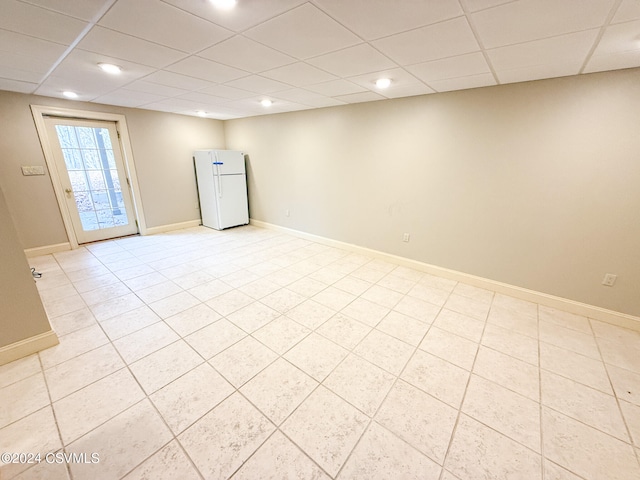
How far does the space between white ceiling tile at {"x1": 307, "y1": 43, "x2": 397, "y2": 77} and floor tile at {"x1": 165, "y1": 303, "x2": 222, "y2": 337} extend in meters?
2.57

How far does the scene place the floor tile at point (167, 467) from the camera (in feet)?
4.12

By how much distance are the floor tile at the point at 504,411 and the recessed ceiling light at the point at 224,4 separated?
2.81 m

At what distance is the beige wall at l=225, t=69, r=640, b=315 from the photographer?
232cm

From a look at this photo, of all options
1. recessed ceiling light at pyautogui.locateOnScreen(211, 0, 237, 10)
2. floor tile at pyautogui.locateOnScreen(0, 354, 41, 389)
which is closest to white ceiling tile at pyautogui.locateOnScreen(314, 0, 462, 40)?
recessed ceiling light at pyautogui.locateOnScreen(211, 0, 237, 10)

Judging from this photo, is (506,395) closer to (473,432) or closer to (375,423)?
(473,432)

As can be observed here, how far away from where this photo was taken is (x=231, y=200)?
545 cm

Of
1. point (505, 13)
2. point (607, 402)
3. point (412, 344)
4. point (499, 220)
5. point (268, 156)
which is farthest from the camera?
point (268, 156)

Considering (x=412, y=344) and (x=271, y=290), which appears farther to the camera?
(x=271, y=290)

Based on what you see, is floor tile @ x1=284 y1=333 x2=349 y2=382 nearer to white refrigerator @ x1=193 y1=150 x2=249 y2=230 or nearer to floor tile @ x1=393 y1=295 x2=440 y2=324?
floor tile @ x1=393 y1=295 x2=440 y2=324

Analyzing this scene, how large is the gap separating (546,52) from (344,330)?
2.73 metres

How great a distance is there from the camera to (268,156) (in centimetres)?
520

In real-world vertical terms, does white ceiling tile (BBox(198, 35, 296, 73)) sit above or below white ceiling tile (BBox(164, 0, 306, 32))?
above

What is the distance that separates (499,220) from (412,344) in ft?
6.12

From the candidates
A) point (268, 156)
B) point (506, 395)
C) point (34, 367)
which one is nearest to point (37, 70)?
point (34, 367)
